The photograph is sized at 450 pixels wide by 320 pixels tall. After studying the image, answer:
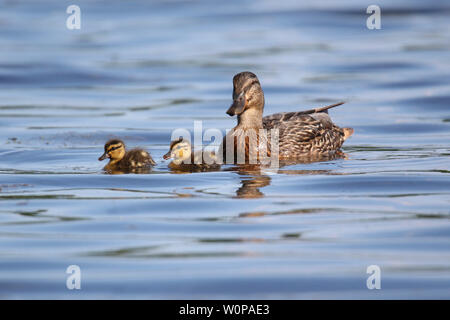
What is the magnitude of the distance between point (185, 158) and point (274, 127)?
1.48 m

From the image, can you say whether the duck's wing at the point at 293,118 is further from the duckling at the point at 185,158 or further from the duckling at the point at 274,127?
the duckling at the point at 185,158

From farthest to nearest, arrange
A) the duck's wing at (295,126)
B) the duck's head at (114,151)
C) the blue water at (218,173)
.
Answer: the duck's wing at (295,126), the duck's head at (114,151), the blue water at (218,173)

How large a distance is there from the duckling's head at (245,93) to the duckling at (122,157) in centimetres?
116

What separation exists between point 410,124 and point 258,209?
20.6 feet

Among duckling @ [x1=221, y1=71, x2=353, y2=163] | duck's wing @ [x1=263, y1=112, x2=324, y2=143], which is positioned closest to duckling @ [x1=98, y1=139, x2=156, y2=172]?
duckling @ [x1=221, y1=71, x2=353, y2=163]

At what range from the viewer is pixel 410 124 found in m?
13.4

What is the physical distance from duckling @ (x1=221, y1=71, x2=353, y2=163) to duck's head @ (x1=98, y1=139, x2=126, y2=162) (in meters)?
1.18

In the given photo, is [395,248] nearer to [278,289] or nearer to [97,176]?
[278,289]

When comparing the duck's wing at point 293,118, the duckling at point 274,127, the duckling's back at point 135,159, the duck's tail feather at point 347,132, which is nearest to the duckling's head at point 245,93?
the duckling at point 274,127

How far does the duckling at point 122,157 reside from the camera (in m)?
9.64

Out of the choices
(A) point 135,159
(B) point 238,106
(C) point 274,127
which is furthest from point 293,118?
(A) point 135,159

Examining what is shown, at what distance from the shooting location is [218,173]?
9.46m

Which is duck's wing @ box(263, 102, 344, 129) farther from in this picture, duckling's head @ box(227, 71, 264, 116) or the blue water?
the blue water

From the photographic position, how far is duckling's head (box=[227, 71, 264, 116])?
10250 mm
